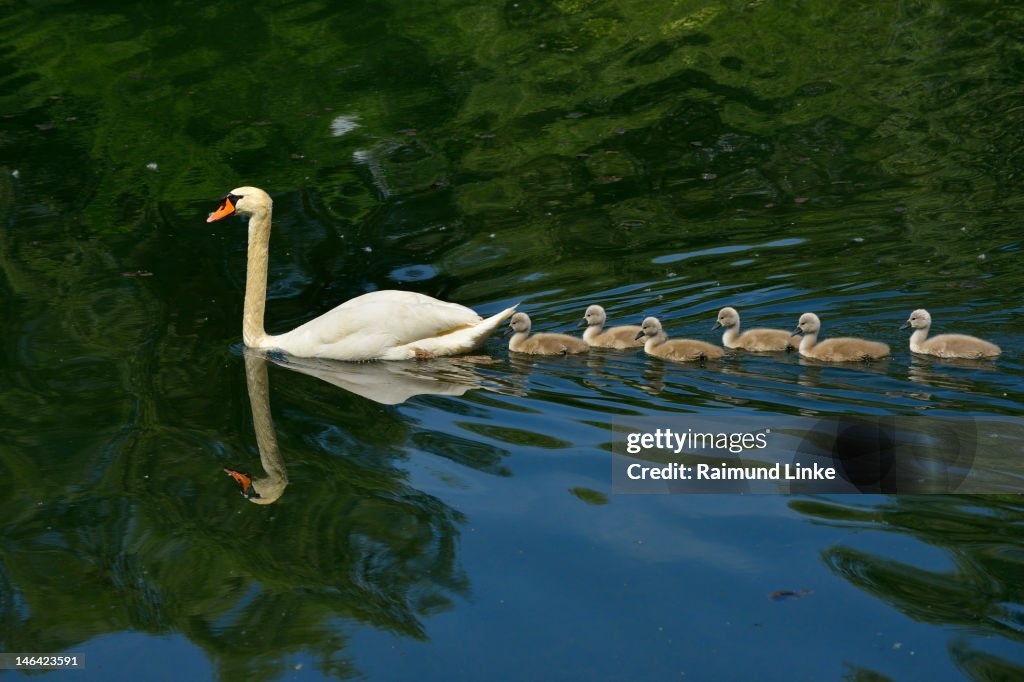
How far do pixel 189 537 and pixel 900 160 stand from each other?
32.3 ft

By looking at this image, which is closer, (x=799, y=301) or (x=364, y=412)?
(x=364, y=412)

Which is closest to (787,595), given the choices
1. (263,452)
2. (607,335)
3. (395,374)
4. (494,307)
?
(263,452)

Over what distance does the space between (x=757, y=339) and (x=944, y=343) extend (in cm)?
131

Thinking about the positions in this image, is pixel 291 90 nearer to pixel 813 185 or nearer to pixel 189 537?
pixel 813 185

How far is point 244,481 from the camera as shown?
8094 millimetres

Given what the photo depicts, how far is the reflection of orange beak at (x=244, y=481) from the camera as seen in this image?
26.0 ft

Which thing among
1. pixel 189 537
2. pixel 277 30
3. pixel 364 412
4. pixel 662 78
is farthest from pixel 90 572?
pixel 277 30

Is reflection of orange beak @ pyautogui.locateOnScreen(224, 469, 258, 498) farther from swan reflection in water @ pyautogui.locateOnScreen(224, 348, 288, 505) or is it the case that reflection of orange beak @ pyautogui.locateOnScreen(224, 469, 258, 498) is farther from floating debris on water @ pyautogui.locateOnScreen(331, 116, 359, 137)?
floating debris on water @ pyautogui.locateOnScreen(331, 116, 359, 137)

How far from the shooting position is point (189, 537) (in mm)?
7395

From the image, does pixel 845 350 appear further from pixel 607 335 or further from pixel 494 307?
pixel 494 307

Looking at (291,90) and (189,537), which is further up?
(291,90)

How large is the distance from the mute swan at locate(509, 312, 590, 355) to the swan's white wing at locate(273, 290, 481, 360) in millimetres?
303

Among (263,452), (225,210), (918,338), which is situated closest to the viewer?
(263,452)

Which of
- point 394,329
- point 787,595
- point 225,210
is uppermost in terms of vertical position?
point 225,210
